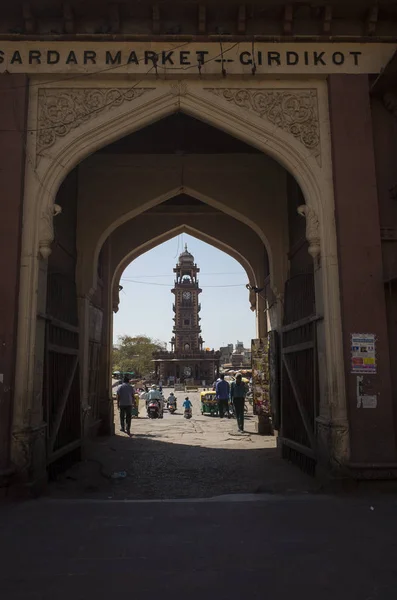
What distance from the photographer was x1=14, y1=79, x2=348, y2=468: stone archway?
216 inches

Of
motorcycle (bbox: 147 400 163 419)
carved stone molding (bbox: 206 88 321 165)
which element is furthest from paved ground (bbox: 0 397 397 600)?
motorcycle (bbox: 147 400 163 419)

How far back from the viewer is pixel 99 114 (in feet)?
19.5

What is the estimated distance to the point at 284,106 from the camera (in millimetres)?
6035

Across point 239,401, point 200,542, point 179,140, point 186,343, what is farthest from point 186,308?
point 200,542

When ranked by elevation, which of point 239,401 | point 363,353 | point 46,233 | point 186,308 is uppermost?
point 186,308

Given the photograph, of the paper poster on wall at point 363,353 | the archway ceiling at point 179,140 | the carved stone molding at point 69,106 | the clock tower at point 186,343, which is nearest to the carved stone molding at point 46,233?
the carved stone molding at point 69,106

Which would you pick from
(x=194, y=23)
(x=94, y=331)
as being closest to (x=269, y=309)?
(x=94, y=331)

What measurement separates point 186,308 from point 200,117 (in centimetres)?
5362

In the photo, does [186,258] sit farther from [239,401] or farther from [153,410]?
[239,401]

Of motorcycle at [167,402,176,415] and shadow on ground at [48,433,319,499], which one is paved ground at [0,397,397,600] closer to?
shadow on ground at [48,433,319,499]

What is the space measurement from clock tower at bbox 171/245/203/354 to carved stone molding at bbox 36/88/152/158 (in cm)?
5216

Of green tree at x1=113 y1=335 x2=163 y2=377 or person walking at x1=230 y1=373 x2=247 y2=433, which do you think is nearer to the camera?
person walking at x1=230 y1=373 x2=247 y2=433

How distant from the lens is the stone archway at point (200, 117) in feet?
18.0

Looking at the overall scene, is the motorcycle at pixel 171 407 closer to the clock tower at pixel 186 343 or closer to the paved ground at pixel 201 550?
the paved ground at pixel 201 550
